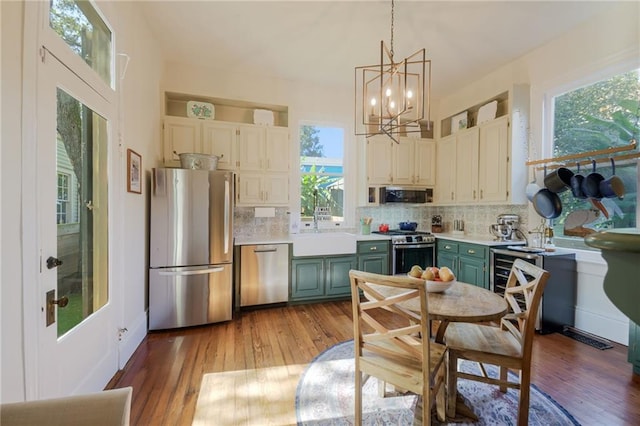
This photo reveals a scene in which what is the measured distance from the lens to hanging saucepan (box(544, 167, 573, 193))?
280 centimetres

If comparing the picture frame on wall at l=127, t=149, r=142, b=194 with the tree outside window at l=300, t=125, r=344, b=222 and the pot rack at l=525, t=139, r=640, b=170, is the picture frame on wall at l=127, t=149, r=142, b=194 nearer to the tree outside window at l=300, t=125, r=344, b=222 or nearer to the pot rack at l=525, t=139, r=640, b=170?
the tree outside window at l=300, t=125, r=344, b=222

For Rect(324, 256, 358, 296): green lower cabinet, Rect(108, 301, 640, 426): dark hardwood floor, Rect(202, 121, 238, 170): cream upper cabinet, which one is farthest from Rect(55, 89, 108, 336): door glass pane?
Rect(324, 256, 358, 296): green lower cabinet

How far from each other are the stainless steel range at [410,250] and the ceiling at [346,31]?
90.3 inches

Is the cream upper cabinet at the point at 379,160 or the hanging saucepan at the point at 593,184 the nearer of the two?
the hanging saucepan at the point at 593,184

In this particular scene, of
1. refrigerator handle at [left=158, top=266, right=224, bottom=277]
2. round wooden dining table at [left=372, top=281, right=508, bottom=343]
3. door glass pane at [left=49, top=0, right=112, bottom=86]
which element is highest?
door glass pane at [left=49, top=0, right=112, bottom=86]

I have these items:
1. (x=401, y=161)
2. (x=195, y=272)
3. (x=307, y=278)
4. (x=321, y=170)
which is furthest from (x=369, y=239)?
(x=195, y=272)

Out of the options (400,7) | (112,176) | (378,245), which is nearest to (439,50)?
(400,7)

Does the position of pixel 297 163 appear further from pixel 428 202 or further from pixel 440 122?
pixel 440 122

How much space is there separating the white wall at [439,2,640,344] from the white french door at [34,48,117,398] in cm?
417

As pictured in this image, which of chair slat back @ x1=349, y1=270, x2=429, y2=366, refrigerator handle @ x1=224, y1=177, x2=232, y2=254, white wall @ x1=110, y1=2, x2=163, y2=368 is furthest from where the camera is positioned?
refrigerator handle @ x1=224, y1=177, x2=232, y2=254

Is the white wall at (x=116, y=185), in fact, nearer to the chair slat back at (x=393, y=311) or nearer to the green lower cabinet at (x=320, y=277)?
the chair slat back at (x=393, y=311)

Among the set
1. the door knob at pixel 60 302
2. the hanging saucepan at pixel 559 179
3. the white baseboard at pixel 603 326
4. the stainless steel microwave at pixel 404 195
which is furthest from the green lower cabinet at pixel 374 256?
the door knob at pixel 60 302

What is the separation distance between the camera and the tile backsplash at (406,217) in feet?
12.7

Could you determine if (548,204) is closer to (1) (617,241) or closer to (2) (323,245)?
(2) (323,245)
